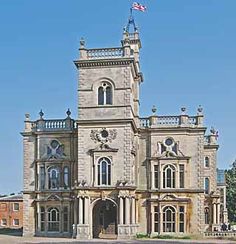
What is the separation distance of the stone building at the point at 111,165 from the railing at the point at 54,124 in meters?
0.09

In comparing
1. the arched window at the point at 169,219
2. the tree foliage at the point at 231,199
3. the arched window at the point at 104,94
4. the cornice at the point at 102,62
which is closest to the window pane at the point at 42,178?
the arched window at the point at 104,94

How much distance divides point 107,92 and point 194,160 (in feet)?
32.6

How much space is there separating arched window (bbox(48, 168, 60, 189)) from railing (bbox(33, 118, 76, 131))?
3890 millimetres

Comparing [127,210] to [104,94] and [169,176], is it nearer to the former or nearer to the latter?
[169,176]

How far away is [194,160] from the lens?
5312cm

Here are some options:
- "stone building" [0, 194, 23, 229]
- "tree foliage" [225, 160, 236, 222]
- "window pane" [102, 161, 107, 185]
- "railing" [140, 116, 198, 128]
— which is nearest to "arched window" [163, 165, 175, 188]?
"railing" [140, 116, 198, 128]

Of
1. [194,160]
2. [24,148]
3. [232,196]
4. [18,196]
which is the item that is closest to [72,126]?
[24,148]

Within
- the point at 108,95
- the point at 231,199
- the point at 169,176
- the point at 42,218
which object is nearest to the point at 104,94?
the point at 108,95

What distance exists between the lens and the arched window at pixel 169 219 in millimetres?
52719

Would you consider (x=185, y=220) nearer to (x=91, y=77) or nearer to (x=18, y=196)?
(x=91, y=77)

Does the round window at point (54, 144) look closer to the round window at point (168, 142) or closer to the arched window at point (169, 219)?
the round window at point (168, 142)

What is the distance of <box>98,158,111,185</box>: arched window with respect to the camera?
168 ft

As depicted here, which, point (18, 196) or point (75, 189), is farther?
point (18, 196)

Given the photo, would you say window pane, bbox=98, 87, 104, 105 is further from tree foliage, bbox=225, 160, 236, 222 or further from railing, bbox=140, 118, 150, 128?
tree foliage, bbox=225, 160, 236, 222
